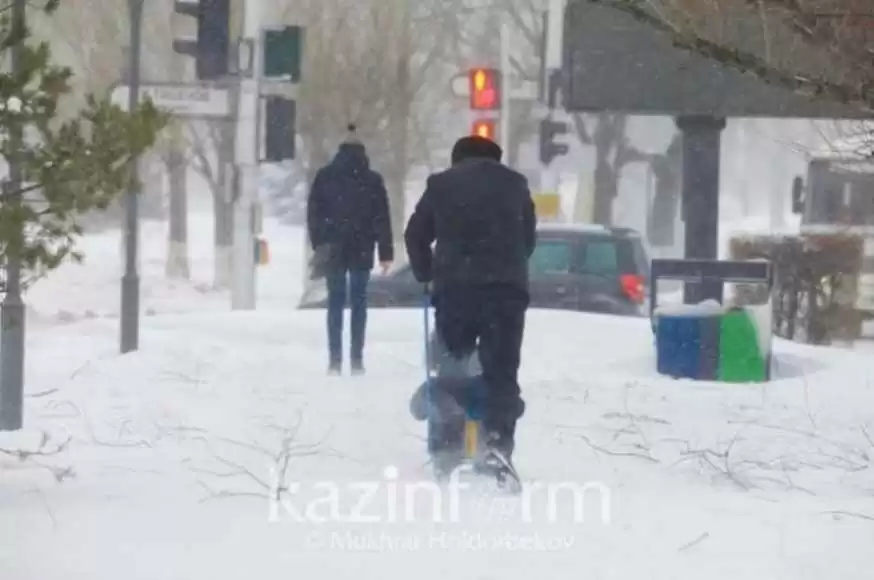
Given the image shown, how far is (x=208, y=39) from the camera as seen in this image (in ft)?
51.2

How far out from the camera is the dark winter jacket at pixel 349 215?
12195 millimetres

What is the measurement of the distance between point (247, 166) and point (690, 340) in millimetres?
6734

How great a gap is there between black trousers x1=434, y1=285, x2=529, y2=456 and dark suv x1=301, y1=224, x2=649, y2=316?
935 cm

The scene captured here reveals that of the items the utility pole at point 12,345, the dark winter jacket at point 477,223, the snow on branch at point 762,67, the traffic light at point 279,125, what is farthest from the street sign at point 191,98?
the snow on branch at point 762,67

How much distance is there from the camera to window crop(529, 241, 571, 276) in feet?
56.6

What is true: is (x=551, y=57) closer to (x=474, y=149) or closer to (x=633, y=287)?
(x=633, y=287)

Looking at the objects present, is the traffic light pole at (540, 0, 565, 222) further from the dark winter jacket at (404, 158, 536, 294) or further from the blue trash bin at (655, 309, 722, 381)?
the dark winter jacket at (404, 158, 536, 294)

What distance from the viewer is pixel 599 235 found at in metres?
17.5

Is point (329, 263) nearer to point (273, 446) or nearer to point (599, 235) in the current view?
point (273, 446)

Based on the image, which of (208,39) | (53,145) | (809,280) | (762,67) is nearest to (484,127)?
(809,280)

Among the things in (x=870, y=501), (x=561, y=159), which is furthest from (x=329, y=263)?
(x=561, y=159)

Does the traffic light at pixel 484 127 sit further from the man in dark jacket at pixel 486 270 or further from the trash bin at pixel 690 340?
the man in dark jacket at pixel 486 270

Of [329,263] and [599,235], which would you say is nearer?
[329,263]

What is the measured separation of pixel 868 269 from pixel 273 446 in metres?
13.8
